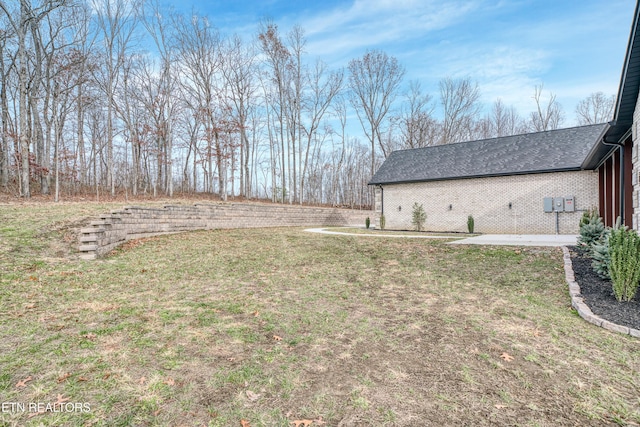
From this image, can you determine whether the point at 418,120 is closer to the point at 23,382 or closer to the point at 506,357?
the point at 506,357

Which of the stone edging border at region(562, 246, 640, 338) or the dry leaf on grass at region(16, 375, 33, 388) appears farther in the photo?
the stone edging border at region(562, 246, 640, 338)

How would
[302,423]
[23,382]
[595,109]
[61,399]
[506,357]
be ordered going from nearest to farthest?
[302,423]
[61,399]
[23,382]
[506,357]
[595,109]

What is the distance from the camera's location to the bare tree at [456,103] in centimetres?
2908

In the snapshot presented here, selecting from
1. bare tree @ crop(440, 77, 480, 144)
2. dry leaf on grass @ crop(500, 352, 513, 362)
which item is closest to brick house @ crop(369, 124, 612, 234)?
dry leaf on grass @ crop(500, 352, 513, 362)

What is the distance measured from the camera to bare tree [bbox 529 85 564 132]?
89.1 ft

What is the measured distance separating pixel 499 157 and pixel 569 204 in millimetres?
3860

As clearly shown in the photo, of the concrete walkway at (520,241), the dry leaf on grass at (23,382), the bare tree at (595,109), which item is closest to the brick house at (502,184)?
the concrete walkway at (520,241)

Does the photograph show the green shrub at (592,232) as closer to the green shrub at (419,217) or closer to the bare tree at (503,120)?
the green shrub at (419,217)

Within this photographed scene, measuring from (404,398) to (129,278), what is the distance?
535 centimetres

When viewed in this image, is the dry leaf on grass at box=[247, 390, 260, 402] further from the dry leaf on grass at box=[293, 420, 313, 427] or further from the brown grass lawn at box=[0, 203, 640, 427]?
the dry leaf on grass at box=[293, 420, 313, 427]

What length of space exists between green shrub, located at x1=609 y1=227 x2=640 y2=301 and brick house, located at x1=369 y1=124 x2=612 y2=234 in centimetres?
724

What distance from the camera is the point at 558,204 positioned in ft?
42.1

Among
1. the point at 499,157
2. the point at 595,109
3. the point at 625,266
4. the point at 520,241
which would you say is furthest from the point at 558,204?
the point at 595,109

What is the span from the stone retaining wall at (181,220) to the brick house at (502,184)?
5215 mm
